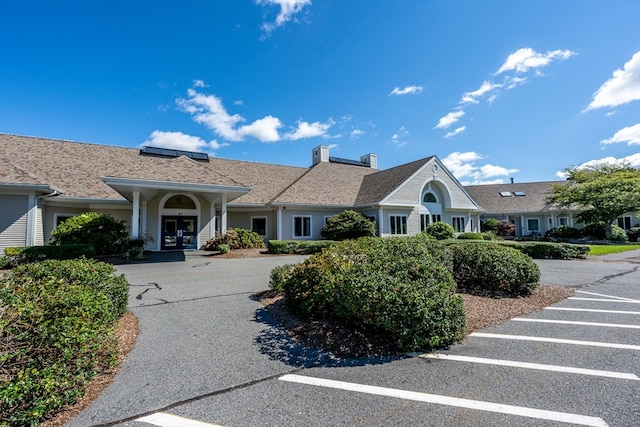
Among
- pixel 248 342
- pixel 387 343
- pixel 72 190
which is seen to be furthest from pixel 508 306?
pixel 72 190

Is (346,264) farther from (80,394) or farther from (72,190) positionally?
(72,190)

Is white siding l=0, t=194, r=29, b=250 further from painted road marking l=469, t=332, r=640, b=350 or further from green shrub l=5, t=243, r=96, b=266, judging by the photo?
painted road marking l=469, t=332, r=640, b=350

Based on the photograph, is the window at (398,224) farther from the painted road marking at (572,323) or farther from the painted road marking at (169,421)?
the painted road marking at (169,421)

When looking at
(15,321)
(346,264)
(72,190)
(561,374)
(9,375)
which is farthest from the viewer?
(72,190)

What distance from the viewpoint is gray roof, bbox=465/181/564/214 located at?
32500 mm

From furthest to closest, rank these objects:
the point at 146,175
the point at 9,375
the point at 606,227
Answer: the point at 606,227
the point at 146,175
the point at 9,375

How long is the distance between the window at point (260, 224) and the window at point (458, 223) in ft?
52.1

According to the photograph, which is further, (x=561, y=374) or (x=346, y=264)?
(x=346, y=264)

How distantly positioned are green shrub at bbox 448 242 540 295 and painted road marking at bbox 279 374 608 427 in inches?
203

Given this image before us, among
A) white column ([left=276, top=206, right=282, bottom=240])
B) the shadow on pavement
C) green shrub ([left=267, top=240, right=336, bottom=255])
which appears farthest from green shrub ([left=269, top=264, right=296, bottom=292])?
white column ([left=276, top=206, right=282, bottom=240])

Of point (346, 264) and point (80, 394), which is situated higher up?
point (346, 264)

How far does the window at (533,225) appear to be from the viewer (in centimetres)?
3253

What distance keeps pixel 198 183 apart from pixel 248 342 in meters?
11.2

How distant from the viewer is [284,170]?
1061 inches
